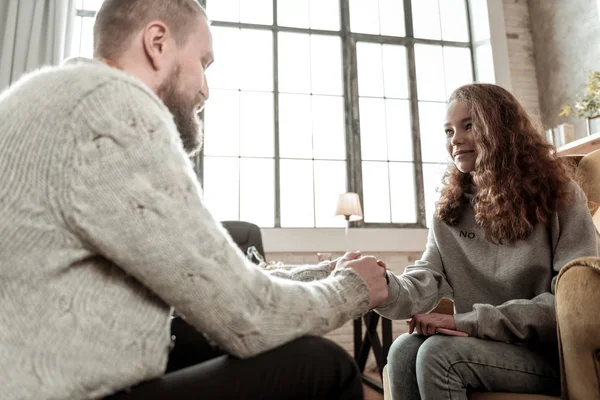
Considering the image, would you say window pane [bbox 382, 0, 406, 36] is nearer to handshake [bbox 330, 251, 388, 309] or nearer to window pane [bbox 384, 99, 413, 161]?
window pane [bbox 384, 99, 413, 161]

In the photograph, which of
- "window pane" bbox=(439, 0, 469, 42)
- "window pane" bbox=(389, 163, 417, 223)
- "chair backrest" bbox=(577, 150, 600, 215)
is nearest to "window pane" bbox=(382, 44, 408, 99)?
"window pane" bbox=(439, 0, 469, 42)

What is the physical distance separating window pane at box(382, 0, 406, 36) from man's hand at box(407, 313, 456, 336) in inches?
165

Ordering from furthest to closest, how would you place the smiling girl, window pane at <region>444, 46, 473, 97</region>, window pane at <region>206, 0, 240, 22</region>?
window pane at <region>444, 46, 473, 97</region>, window pane at <region>206, 0, 240, 22</region>, the smiling girl

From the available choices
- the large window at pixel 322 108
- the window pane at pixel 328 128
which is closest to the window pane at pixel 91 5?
the large window at pixel 322 108

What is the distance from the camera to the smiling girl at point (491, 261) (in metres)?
1.25

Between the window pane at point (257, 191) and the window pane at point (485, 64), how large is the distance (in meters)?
2.21

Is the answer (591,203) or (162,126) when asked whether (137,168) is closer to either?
(162,126)

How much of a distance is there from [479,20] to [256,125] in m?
2.45

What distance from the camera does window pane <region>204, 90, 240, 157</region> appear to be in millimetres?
4492

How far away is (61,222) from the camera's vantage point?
2.32 feet

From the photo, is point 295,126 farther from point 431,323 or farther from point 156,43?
point 156,43

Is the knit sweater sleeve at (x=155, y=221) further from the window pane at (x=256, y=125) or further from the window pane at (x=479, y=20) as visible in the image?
the window pane at (x=479, y=20)

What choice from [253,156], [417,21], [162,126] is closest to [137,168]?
[162,126]

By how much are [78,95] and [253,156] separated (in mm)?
3862
